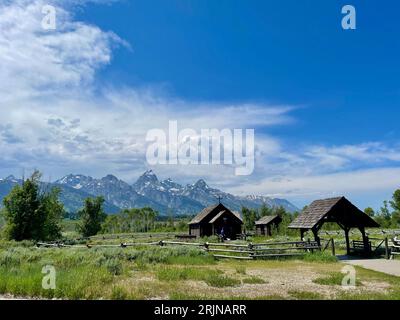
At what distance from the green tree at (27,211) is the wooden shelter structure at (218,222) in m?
24.4

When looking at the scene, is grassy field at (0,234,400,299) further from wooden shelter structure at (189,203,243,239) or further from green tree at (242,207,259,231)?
green tree at (242,207,259,231)

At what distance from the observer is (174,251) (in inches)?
1002

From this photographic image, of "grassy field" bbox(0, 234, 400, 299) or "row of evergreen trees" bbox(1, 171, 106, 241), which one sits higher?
"row of evergreen trees" bbox(1, 171, 106, 241)

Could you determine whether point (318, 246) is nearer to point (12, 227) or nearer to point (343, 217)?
point (343, 217)

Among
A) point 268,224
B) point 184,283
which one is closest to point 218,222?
point 268,224

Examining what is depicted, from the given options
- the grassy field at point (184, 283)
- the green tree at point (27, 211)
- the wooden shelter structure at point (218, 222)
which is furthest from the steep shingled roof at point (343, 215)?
the green tree at point (27, 211)

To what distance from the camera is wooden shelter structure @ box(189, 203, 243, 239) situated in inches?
2144

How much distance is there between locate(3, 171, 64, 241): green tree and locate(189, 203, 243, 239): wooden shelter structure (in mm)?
24435

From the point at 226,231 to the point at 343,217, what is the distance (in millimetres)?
28865

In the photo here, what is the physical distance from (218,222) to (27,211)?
27659 mm

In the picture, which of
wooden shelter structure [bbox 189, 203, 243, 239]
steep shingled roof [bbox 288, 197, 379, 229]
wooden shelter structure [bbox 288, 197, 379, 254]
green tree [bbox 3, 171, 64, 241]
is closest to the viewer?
wooden shelter structure [bbox 288, 197, 379, 254]

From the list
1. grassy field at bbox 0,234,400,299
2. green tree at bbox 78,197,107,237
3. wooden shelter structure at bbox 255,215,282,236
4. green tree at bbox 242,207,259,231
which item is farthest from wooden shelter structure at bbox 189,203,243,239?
green tree at bbox 242,207,259,231

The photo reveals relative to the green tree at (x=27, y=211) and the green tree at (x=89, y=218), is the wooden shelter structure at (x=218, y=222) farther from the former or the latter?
the green tree at (x=27, y=211)
